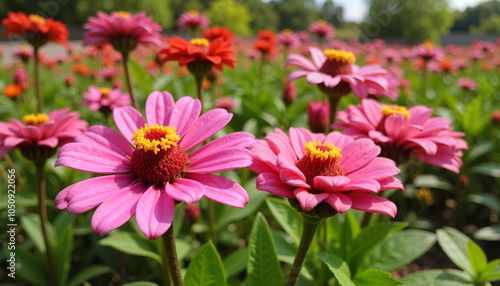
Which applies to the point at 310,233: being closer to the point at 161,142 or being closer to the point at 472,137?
the point at 161,142

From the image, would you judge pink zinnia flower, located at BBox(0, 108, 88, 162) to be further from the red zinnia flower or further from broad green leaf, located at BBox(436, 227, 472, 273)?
broad green leaf, located at BBox(436, 227, 472, 273)

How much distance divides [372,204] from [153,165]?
1.88 feet

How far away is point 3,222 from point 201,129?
1.87 meters

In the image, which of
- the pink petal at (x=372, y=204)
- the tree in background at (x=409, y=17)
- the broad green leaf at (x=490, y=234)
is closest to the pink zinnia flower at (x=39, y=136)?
the pink petal at (x=372, y=204)

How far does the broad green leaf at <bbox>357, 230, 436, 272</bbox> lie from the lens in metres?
1.38

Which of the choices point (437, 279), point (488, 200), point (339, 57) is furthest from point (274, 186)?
point (488, 200)

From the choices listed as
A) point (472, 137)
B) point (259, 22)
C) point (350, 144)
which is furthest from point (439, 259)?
point (259, 22)

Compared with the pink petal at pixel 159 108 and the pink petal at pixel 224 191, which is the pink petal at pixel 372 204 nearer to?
the pink petal at pixel 224 191

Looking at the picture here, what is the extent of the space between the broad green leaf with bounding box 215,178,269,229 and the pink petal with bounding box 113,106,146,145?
84 cm

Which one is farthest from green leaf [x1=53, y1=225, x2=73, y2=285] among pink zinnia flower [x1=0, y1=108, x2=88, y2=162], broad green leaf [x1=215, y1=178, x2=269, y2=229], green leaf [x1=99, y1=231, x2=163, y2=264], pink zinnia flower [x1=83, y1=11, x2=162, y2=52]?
pink zinnia flower [x1=83, y1=11, x2=162, y2=52]

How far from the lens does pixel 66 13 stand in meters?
22.7

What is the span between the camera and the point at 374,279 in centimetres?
108

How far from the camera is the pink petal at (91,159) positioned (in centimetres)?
85

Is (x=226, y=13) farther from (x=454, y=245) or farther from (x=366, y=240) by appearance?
(x=366, y=240)
